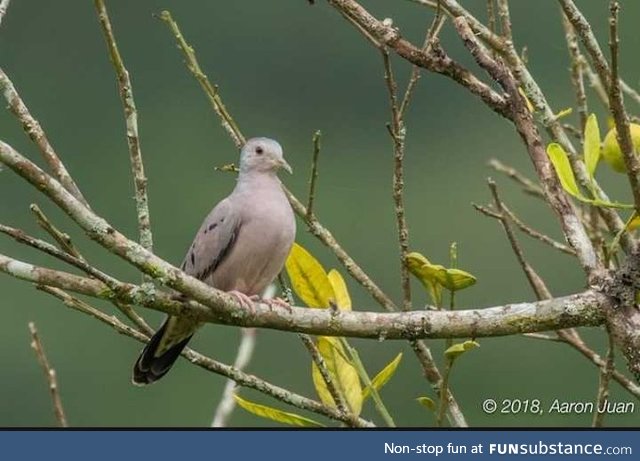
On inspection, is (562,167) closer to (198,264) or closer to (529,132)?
(529,132)

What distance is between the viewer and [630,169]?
4258 mm

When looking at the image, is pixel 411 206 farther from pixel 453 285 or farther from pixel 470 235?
pixel 453 285

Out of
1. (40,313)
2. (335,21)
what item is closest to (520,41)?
(335,21)

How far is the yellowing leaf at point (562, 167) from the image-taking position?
4520mm

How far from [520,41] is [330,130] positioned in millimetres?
3483

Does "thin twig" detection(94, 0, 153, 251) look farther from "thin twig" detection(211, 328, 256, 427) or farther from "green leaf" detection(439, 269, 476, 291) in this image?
"green leaf" detection(439, 269, 476, 291)

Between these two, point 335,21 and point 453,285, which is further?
point 335,21

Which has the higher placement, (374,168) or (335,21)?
(335,21)

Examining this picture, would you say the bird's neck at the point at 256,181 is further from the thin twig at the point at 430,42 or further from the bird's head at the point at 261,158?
the thin twig at the point at 430,42

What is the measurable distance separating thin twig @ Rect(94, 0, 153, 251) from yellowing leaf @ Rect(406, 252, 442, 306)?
0.79 meters

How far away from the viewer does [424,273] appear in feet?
16.0

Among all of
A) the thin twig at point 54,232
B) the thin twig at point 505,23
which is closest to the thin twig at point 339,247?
the thin twig at point 505,23

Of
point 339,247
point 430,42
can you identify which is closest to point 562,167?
point 430,42

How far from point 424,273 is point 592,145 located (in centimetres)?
62
